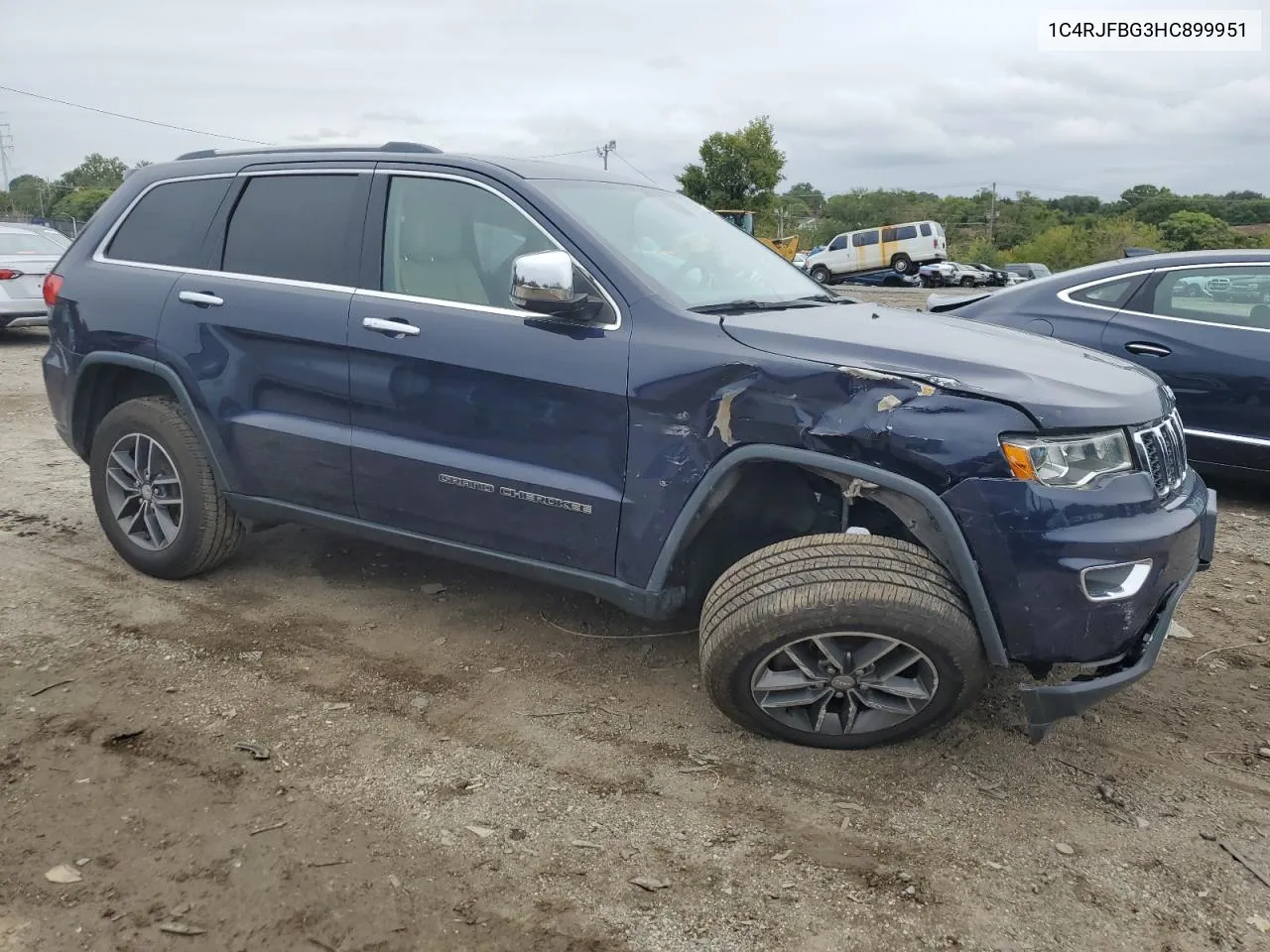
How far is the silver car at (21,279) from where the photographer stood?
11258mm

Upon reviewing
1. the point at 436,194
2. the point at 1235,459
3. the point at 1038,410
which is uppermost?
the point at 436,194

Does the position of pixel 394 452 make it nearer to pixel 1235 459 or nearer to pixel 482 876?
pixel 482 876

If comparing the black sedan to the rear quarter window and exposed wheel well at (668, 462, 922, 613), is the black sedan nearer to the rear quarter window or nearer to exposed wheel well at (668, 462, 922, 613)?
exposed wheel well at (668, 462, 922, 613)

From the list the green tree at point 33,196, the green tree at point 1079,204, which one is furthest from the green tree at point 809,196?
the green tree at point 33,196

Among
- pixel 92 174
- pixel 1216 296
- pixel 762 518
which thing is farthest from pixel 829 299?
pixel 92 174

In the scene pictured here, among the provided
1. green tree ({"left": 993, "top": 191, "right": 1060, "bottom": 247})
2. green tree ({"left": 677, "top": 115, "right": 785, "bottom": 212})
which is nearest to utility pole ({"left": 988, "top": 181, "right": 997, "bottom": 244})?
green tree ({"left": 993, "top": 191, "right": 1060, "bottom": 247})

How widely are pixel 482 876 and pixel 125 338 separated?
285 centimetres

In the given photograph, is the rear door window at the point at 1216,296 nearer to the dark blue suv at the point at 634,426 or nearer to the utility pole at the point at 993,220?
the dark blue suv at the point at 634,426

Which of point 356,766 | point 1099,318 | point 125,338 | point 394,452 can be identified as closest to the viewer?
point 356,766

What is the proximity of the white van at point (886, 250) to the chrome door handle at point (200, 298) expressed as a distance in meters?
34.3

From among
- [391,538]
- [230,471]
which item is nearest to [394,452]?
[391,538]

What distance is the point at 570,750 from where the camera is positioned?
303cm

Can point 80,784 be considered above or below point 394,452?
below

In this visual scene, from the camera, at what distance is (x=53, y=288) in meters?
4.32
